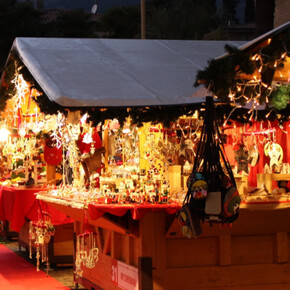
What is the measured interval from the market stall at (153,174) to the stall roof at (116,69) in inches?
0.5

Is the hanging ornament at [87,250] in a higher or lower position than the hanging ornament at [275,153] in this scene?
lower

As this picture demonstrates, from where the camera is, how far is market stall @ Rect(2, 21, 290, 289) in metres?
5.59

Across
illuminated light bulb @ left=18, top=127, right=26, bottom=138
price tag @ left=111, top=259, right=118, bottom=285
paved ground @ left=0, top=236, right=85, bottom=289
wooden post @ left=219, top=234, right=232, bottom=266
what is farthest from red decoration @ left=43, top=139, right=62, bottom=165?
wooden post @ left=219, top=234, right=232, bottom=266

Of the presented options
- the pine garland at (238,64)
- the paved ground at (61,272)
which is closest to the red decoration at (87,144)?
the paved ground at (61,272)

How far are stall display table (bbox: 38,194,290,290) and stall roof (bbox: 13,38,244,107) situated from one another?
1111 millimetres

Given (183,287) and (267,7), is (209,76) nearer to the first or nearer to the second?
(183,287)

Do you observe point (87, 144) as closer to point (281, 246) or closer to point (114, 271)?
point (114, 271)

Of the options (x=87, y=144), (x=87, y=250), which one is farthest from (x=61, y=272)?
(x=87, y=144)

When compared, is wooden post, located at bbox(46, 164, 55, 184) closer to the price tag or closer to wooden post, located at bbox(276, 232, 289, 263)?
the price tag

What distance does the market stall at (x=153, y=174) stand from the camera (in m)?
5.59

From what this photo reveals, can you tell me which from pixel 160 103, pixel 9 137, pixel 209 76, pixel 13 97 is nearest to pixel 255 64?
pixel 209 76

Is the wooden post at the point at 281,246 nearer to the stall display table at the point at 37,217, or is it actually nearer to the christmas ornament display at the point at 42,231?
the christmas ornament display at the point at 42,231

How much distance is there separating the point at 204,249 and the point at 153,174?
914 millimetres

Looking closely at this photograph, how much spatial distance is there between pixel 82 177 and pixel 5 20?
18.6 m
